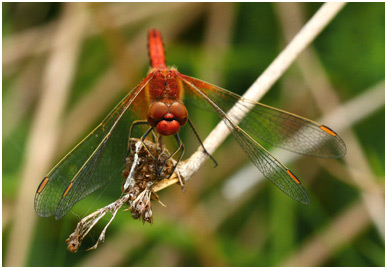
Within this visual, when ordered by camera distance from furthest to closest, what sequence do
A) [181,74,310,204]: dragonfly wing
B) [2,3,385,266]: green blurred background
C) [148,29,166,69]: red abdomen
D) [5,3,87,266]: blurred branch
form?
[2,3,385,266]: green blurred background
[5,3,87,266]: blurred branch
[148,29,166,69]: red abdomen
[181,74,310,204]: dragonfly wing

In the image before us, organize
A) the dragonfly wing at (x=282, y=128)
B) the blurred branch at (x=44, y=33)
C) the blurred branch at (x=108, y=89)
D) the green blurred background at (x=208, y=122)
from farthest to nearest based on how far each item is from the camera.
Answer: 1. the blurred branch at (x=44, y=33)
2. the blurred branch at (x=108, y=89)
3. the green blurred background at (x=208, y=122)
4. the dragonfly wing at (x=282, y=128)

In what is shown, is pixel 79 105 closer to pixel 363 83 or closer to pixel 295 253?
pixel 295 253

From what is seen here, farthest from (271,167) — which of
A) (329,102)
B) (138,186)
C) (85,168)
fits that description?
(329,102)

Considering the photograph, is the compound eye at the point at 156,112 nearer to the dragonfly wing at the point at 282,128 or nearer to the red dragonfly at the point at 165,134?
the red dragonfly at the point at 165,134

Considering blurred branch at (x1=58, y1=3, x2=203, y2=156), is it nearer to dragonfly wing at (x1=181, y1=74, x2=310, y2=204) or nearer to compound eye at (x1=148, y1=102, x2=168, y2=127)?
compound eye at (x1=148, y1=102, x2=168, y2=127)

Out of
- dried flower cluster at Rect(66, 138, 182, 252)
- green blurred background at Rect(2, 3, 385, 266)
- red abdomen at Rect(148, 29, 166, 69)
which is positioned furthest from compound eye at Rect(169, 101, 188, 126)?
green blurred background at Rect(2, 3, 385, 266)

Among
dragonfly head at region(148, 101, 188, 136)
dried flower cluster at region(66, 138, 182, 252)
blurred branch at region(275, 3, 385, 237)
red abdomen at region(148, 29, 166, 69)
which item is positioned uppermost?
red abdomen at region(148, 29, 166, 69)

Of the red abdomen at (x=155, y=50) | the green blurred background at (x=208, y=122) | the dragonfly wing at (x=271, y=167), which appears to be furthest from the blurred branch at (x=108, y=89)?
the dragonfly wing at (x=271, y=167)

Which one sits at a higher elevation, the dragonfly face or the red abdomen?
the red abdomen
